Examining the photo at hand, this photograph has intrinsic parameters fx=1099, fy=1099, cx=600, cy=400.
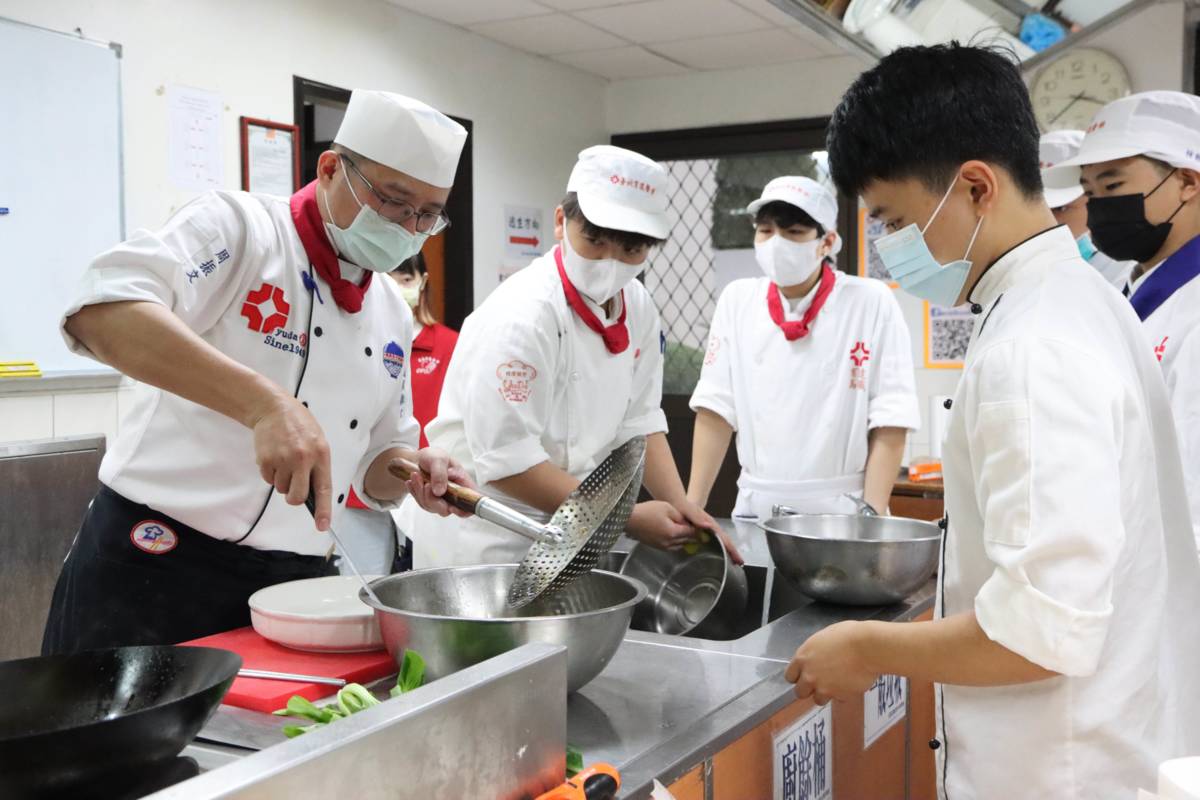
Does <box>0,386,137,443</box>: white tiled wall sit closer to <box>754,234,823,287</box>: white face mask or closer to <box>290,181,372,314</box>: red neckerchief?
<box>290,181,372,314</box>: red neckerchief

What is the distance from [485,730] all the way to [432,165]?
1.11 m

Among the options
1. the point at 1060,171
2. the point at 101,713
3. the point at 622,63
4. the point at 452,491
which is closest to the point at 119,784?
the point at 101,713

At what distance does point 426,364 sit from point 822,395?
152cm

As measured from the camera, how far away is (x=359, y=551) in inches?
150

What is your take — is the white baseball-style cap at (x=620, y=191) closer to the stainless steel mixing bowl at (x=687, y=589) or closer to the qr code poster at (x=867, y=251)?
the stainless steel mixing bowl at (x=687, y=589)

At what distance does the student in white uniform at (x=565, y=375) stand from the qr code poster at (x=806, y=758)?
560 mm

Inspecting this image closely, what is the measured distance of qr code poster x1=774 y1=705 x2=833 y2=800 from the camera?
1.47 m

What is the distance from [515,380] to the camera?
213 cm

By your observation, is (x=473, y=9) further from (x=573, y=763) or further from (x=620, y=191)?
(x=573, y=763)

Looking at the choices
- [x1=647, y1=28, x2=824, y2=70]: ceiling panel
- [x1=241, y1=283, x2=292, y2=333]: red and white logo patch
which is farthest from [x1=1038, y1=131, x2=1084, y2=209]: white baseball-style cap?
[x1=647, y1=28, x2=824, y2=70]: ceiling panel

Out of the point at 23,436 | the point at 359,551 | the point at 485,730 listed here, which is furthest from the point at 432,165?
the point at 359,551

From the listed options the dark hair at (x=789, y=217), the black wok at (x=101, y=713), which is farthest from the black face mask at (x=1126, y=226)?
the black wok at (x=101, y=713)

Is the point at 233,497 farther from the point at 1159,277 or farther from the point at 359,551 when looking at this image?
the point at 359,551

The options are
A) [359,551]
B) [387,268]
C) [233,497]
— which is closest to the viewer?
[233,497]
